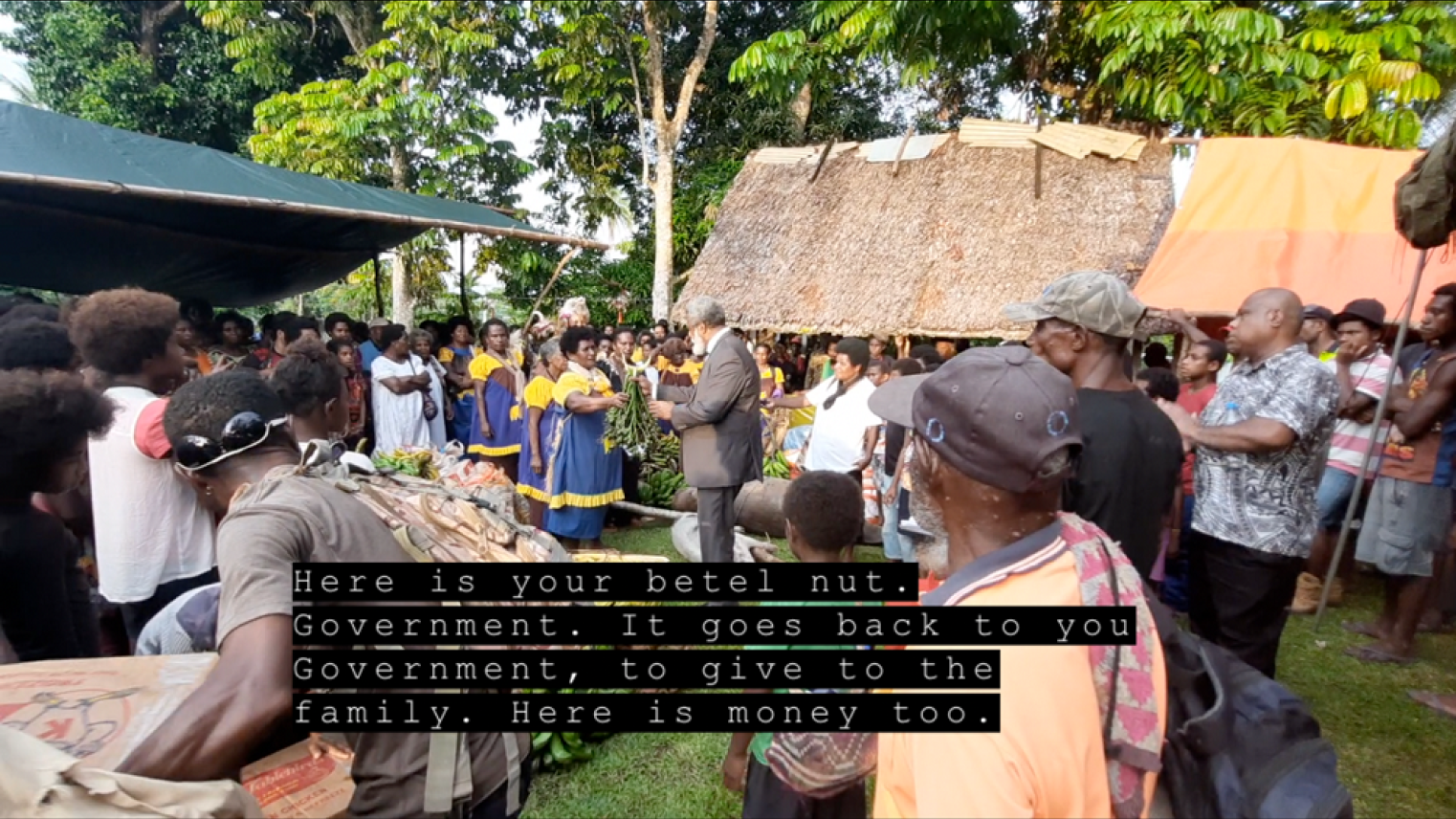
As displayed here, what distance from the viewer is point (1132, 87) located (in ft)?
30.8

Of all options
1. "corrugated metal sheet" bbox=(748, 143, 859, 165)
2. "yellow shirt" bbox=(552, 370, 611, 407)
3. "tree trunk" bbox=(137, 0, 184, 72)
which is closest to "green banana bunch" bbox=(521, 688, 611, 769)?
"yellow shirt" bbox=(552, 370, 611, 407)

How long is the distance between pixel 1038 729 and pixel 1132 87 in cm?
1043

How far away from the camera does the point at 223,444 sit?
176 cm

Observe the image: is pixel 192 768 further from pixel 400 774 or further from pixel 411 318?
pixel 411 318

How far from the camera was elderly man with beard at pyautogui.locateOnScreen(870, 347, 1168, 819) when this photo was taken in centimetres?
100

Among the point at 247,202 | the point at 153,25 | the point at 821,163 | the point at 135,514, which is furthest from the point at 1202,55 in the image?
the point at 153,25

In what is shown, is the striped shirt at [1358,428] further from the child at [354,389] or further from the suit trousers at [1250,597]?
the child at [354,389]

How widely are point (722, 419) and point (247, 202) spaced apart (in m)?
4.02

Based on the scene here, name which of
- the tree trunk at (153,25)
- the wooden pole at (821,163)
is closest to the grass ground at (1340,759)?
the wooden pole at (821,163)

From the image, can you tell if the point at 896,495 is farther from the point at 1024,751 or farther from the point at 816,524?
the point at 1024,751

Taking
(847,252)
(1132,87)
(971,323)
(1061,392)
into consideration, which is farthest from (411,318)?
(1061,392)

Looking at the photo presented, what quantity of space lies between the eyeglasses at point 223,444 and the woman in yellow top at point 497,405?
523 centimetres

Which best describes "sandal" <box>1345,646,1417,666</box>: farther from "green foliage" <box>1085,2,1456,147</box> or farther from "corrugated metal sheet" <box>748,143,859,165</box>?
"corrugated metal sheet" <box>748,143,859,165</box>

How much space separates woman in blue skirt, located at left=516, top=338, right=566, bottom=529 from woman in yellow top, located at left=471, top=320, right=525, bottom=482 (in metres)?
0.91
